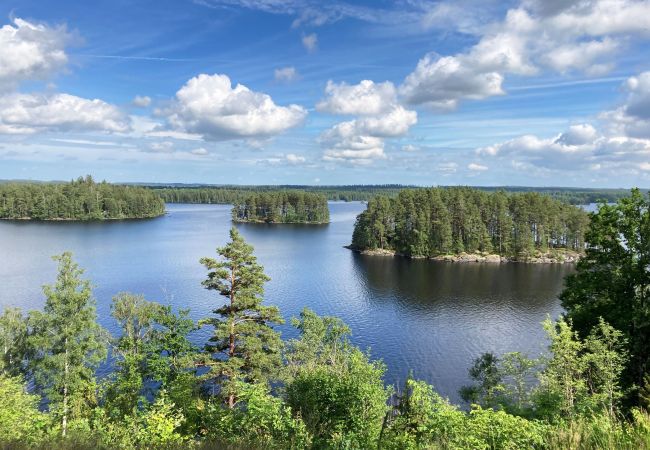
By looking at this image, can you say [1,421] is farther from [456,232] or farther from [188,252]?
[456,232]

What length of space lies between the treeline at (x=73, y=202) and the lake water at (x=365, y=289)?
48.2 m

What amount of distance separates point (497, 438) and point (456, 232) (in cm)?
8977

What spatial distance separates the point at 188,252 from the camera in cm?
8738

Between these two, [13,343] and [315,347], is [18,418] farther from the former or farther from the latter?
[315,347]

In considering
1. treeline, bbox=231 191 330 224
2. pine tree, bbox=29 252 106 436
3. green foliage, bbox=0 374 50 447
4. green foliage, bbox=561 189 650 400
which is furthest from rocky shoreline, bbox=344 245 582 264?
green foliage, bbox=0 374 50 447

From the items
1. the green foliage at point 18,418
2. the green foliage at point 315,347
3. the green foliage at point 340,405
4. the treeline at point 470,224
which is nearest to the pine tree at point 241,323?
the green foliage at point 315,347

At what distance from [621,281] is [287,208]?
142 meters

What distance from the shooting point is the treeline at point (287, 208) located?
157000 millimetres

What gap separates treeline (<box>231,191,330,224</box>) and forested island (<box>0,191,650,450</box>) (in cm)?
12688

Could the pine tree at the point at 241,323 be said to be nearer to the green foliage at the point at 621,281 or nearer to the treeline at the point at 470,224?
the green foliage at the point at 621,281

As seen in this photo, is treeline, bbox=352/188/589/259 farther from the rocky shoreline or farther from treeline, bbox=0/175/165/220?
treeline, bbox=0/175/165/220

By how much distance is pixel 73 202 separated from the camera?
15425 centimetres

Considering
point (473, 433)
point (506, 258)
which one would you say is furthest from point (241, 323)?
point (506, 258)

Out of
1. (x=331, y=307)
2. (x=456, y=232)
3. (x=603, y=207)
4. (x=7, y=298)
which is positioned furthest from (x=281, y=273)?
(x=603, y=207)
